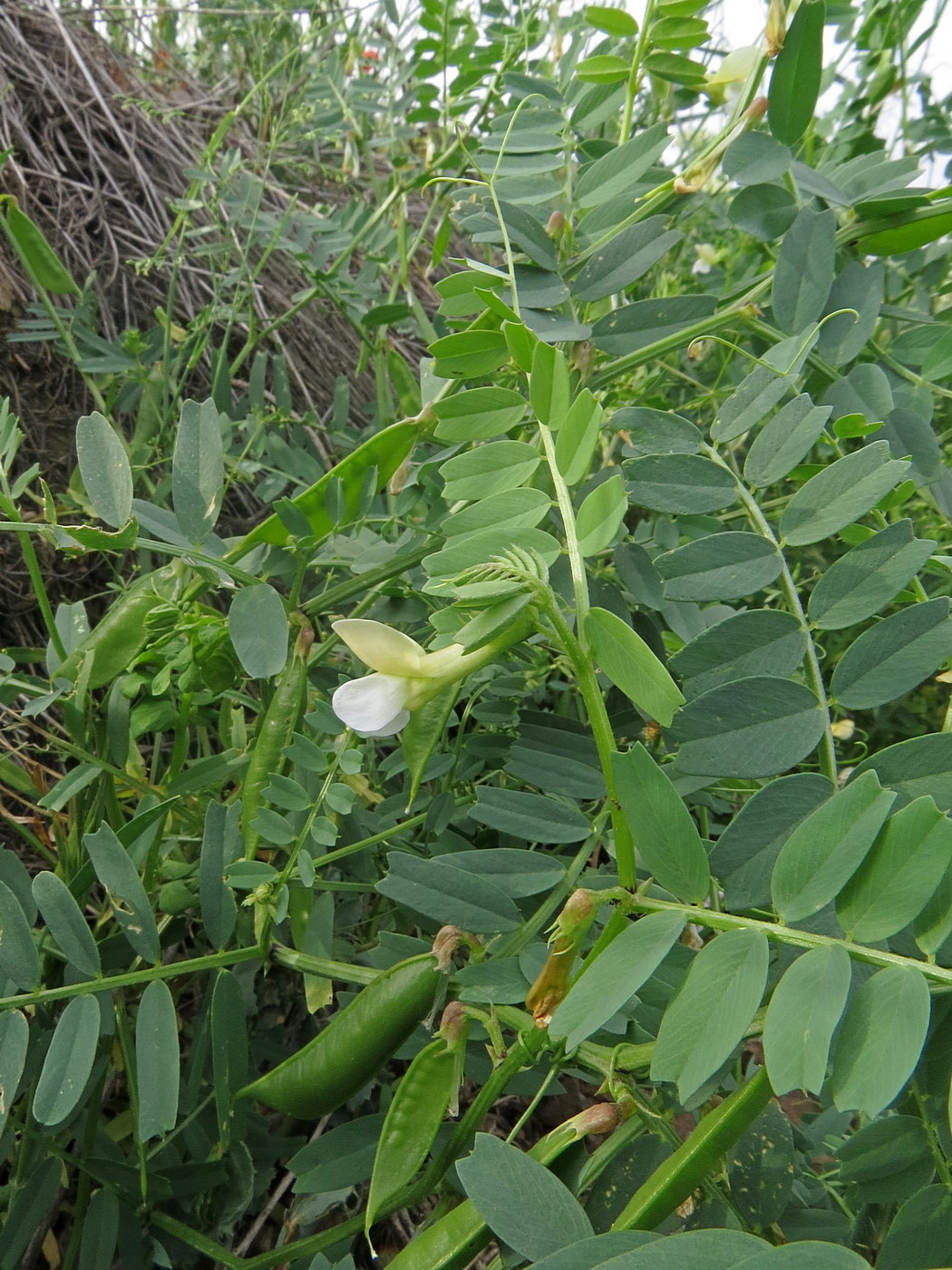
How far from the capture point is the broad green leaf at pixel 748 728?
46cm

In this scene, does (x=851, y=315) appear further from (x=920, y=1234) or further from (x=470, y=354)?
(x=920, y=1234)

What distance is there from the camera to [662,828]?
419 mm

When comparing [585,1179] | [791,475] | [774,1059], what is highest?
[791,475]

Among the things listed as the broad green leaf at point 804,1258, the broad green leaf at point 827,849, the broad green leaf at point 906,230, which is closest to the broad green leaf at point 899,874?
the broad green leaf at point 827,849

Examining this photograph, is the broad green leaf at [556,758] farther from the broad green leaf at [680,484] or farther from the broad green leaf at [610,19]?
the broad green leaf at [610,19]

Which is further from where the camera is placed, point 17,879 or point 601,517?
point 17,879

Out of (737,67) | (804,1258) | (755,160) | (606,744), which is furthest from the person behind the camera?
(737,67)

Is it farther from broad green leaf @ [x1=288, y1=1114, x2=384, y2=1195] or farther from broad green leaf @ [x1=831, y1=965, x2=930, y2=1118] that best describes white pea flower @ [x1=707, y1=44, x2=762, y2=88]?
broad green leaf @ [x1=288, y1=1114, x2=384, y2=1195]

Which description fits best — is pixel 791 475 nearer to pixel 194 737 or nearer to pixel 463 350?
pixel 463 350

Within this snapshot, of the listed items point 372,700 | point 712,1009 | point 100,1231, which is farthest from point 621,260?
point 100,1231

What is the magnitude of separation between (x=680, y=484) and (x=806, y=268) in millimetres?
197

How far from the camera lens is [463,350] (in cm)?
58

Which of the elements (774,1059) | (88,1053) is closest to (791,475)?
(774,1059)

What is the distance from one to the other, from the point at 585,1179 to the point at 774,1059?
7.4 inches
